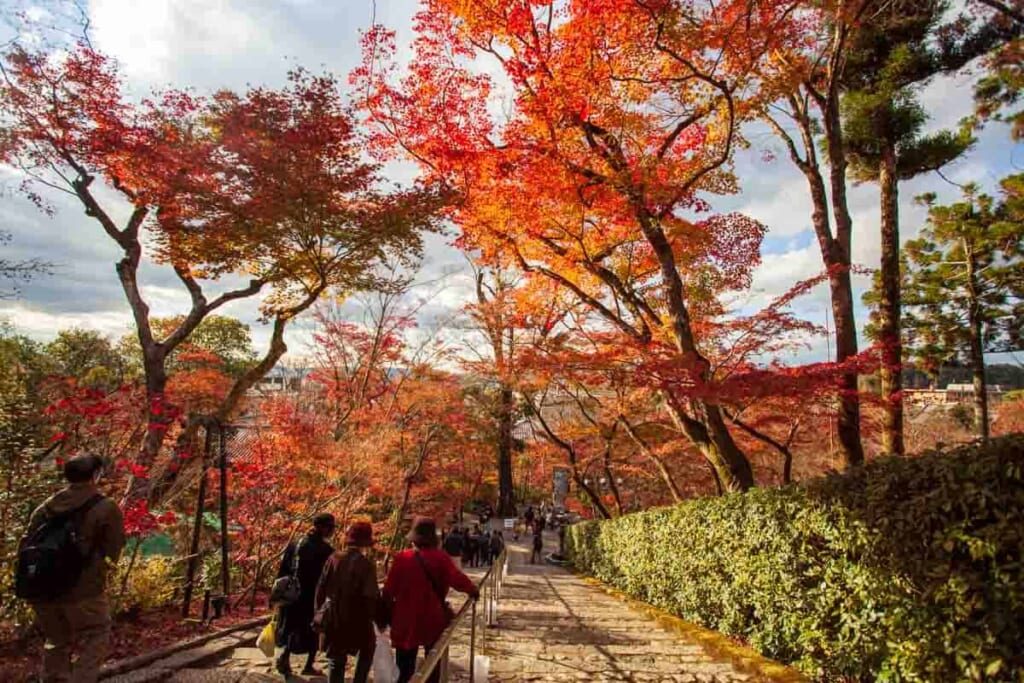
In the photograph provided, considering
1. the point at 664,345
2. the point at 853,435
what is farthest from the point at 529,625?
the point at 853,435

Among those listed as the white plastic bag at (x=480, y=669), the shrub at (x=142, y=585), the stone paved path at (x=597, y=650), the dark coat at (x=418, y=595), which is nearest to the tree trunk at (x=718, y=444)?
the stone paved path at (x=597, y=650)

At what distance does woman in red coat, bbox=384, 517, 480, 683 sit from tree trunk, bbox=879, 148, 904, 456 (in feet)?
22.4

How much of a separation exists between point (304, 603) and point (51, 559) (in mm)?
1772

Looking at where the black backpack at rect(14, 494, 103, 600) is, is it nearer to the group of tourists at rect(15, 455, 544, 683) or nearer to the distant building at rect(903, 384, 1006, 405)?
the group of tourists at rect(15, 455, 544, 683)

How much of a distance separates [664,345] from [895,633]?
6013 millimetres

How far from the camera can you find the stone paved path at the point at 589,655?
436 cm

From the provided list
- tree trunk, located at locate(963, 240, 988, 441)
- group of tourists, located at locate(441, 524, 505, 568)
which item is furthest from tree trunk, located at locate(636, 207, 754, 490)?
tree trunk, located at locate(963, 240, 988, 441)

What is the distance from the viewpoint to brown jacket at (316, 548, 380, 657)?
3615 millimetres

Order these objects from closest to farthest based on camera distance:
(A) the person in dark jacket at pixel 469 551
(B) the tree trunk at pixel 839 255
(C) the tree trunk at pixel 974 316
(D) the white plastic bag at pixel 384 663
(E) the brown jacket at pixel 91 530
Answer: (E) the brown jacket at pixel 91 530
(D) the white plastic bag at pixel 384 663
(B) the tree trunk at pixel 839 255
(C) the tree trunk at pixel 974 316
(A) the person in dark jacket at pixel 469 551

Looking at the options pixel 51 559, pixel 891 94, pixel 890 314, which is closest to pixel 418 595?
pixel 51 559

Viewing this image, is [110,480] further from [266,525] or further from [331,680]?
[266,525]

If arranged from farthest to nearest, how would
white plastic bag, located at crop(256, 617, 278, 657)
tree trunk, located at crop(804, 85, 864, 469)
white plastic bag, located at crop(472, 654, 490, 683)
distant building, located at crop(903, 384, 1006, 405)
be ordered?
distant building, located at crop(903, 384, 1006, 405) → tree trunk, located at crop(804, 85, 864, 469) → white plastic bag, located at crop(256, 617, 278, 657) → white plastic bag, located at crop(472, 654, 490, 683)

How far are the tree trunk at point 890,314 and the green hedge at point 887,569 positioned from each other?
3776mm

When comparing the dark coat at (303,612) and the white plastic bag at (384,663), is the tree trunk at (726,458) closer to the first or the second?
the white plastic bag at (384,663)
